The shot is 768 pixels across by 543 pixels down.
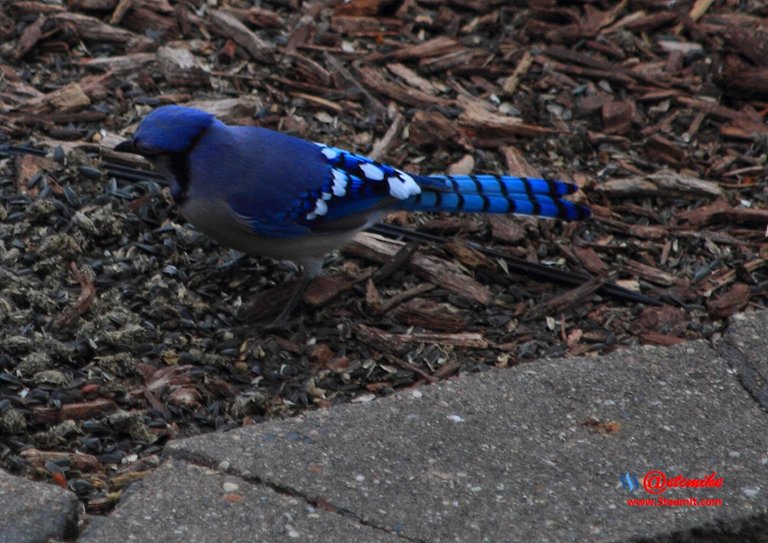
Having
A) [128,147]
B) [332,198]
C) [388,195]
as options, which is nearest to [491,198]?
[388,195]

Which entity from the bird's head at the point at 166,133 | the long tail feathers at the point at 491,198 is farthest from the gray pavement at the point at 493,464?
the bird's head at the point at 166,133

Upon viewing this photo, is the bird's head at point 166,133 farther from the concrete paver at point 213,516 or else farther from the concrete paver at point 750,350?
the concrete paver at point 750,350

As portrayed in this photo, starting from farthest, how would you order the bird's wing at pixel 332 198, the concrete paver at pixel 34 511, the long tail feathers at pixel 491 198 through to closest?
the long tail feathers at pixel 491 198, the bird's wing at pixel 332 198, the concrete paver at pixel 34 511

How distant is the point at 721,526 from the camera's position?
11.6 feet

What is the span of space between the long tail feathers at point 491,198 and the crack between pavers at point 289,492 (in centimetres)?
177

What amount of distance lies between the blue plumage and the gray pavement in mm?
1016

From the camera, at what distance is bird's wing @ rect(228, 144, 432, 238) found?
475 cm

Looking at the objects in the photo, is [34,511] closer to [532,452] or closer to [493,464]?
[493,464]

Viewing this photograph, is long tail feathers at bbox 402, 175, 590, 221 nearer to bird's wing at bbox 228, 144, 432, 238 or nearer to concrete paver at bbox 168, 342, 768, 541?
bird's wing at bbox 228, 144, 432, 238

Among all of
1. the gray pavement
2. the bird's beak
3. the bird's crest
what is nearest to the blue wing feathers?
the bird's crest

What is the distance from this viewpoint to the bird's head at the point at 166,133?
4648 millimetres

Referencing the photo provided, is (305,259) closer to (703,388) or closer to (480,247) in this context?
(480,247)

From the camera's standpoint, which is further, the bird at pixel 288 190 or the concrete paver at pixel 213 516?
the bird at pixel 288 190

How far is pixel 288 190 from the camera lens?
4832 mm
